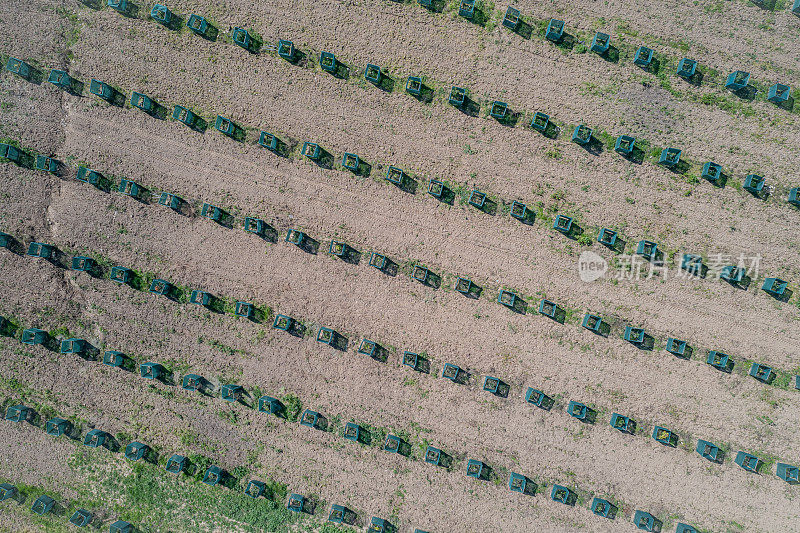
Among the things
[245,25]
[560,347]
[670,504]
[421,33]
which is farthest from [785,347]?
[245,25]

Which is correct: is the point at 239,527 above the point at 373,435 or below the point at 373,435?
below

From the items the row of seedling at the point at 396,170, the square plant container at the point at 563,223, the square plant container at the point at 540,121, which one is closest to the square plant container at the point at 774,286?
the row of seedling at the point at 396,170

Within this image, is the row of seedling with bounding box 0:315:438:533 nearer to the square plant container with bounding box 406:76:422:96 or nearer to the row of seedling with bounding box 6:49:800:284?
the row of seedling with bounding box 6:49:800:284

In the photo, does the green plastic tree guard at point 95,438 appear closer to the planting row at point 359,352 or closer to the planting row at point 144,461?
the planting row at point 144,461

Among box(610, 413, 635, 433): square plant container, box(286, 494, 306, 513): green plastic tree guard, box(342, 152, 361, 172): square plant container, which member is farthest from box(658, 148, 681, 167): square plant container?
box(286, 494, 306, 513): green plastic tree guard

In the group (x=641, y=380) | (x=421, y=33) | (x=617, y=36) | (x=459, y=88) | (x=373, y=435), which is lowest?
(x=373, y=435)

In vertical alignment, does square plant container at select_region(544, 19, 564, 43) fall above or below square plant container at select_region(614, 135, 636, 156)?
above

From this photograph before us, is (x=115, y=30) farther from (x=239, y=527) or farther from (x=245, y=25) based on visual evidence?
(x=239, y=527)
